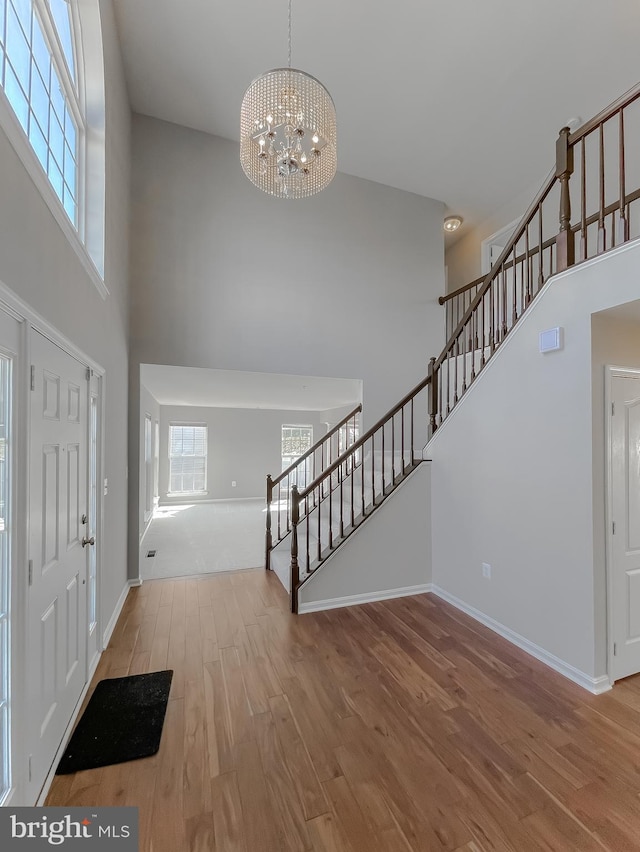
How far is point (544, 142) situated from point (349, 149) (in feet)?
7.80

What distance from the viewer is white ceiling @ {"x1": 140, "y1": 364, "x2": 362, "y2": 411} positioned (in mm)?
4680

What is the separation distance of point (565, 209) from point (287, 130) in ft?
6.52

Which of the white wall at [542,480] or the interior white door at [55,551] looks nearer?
the interior white door at [55,551]

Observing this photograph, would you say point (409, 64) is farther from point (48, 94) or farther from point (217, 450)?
point (217, 450)

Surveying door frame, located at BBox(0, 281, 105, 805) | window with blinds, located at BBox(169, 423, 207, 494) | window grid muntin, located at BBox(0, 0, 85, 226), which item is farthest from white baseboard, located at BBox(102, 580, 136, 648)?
window with blinds, located at BBox(169, 423, 207, 494)

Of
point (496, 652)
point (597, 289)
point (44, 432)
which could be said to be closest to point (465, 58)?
point (597, 289)

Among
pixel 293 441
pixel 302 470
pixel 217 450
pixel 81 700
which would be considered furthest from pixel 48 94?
pixel 293 441

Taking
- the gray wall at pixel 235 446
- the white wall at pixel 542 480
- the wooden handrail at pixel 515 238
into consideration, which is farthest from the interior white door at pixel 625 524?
the gray wall at pixel 235 446

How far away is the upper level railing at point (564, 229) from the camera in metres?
2.36

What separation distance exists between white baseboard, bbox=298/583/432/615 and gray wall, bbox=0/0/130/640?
1.70m

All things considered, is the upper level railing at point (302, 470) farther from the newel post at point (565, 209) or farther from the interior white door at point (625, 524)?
the newel post at point (565, 209)

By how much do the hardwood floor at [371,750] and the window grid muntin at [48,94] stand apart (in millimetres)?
2765

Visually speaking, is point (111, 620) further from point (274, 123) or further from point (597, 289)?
point (597, 289)

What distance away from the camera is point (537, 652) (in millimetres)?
2602
